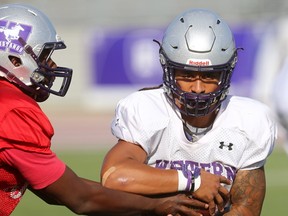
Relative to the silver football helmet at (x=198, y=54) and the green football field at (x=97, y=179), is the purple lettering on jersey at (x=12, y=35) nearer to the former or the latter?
the silver football helmet at (x=198, y=54)

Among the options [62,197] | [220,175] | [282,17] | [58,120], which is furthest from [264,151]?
[282,17]

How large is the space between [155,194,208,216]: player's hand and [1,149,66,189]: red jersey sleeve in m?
0.50

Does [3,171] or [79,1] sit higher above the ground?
[3,171]

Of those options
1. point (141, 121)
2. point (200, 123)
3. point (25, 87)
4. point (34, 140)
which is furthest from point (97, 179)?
point (34, 140)

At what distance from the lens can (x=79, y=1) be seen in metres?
17.7

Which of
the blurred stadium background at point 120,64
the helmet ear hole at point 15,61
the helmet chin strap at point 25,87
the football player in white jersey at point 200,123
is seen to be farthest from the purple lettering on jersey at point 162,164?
the blurred stadium background at point 120,64

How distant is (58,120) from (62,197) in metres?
10.8

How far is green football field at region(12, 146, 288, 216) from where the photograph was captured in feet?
25.9

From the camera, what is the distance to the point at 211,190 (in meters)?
3.93

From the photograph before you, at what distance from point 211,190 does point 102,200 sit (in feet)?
1.65

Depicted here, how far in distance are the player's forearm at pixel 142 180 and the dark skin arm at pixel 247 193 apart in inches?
16.0

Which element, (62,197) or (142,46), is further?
(142,46)

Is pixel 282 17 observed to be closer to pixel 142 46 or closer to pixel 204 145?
pixel 142 46

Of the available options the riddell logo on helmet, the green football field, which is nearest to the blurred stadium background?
the green football field
